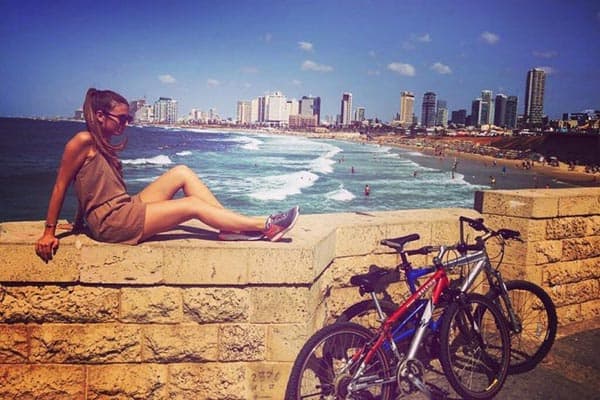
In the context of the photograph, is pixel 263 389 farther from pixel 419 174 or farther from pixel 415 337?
pixel 419 174

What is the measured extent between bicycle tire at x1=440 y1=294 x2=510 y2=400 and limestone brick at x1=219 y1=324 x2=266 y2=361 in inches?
45.0

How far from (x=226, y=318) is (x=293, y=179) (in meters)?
42.5

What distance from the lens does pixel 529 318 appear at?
445cm

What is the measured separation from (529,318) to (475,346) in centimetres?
105

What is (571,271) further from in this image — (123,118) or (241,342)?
(123,118)

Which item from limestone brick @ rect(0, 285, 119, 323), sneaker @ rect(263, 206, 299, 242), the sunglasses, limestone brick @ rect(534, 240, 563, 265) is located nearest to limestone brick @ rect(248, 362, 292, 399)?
sneaker @ rect(263, 206, 299, 242)

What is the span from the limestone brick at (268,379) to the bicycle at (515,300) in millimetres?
618

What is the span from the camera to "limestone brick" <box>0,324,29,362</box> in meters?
2.99

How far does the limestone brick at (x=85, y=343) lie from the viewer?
9.86 feet

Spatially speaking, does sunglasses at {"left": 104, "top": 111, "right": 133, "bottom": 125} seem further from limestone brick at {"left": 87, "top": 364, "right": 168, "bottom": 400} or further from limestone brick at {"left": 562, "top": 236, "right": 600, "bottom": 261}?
limestone brick at {"left": 562, "top": 236, "right": 600, "bottom": 261}

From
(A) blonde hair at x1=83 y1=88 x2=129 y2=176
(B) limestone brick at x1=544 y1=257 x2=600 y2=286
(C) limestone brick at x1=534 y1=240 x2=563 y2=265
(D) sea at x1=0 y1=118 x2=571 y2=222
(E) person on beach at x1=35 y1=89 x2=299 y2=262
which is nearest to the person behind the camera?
(E) person on beach at x1=35 y1=89 x2=299 y2=262

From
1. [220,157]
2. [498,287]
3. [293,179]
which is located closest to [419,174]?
[293,179]

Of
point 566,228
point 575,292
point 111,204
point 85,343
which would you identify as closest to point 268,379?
point 85,343

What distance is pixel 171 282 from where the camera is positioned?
3.01m
